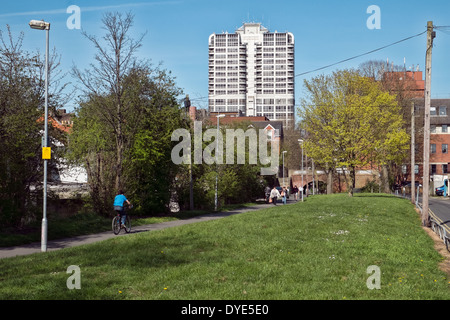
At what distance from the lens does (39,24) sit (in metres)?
17.1

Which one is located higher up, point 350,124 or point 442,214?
point 350,124

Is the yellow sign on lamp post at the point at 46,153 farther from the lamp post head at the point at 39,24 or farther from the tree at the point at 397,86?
the tree at the point at 397,86

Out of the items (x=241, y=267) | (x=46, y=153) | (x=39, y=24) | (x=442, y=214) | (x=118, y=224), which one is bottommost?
(x=442, y=214)

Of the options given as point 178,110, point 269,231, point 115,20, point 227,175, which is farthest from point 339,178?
point 269,231

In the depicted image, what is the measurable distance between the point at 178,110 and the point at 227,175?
50.3 feet

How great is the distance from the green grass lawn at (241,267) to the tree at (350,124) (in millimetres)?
30618

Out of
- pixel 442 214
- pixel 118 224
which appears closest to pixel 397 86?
pixel 442 214

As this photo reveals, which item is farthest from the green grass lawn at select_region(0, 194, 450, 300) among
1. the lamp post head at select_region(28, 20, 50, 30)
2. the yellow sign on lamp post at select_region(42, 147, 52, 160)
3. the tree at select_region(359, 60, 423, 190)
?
the tree at select_region(359, 60, 423, 190)

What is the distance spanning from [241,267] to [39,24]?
11.4 m

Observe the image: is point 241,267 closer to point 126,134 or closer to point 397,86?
point 126,134

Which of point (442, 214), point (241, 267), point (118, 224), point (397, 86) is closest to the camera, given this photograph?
point (241, 267)

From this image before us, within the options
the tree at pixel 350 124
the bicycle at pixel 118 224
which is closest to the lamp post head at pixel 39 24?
the bicycle at pixel 118 224

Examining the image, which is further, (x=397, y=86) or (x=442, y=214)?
(x=397, y=86)

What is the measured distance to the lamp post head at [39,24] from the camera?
55.8 feet
